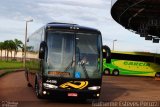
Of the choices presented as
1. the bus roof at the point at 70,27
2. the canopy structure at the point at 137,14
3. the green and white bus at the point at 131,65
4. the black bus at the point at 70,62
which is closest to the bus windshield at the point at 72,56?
the black bus at the point at 70,62

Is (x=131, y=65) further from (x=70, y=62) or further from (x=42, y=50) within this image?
(x=42, y=50)

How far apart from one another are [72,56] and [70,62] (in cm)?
23

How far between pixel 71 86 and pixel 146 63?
1497 inches

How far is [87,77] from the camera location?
1628cm

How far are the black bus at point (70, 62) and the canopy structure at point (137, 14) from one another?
18.3 meters

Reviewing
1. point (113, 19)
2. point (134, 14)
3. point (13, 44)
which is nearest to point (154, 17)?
point (134, 14)

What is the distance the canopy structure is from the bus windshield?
60.2ft

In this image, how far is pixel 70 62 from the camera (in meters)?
16.4

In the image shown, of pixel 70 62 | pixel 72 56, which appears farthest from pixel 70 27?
pixel 70 62

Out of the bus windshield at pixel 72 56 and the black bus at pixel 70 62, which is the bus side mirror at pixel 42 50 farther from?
the bus windshield at pixel 72 56

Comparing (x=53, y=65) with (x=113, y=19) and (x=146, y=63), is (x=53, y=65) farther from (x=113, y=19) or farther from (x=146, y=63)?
(x=146, y=63)

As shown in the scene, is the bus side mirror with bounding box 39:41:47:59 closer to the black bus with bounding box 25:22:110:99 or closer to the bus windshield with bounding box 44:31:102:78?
the black bus with bounding box 25:22:110:99

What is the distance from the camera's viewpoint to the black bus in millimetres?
16125

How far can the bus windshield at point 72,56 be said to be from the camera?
1623 centimetres
